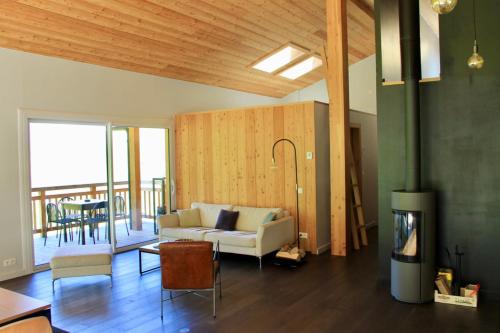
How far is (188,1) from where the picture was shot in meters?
5.73

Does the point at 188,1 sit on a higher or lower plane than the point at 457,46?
higher

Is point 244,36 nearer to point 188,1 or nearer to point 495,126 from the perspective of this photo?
point 188,1

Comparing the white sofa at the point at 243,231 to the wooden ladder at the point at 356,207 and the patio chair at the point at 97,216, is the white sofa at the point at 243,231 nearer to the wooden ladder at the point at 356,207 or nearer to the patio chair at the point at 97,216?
the patio chair at the point at 97,216

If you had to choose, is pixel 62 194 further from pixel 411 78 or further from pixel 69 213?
pixel 411 78

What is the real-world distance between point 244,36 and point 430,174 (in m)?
4.15

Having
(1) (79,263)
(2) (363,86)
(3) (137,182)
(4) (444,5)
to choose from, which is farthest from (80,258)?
(2) (363,86)

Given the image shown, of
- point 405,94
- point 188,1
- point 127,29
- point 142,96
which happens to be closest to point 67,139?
Answer: point 142,96

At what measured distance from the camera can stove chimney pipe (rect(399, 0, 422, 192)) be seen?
14.2 feet

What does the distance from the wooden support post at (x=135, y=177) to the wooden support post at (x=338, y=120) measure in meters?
3.51

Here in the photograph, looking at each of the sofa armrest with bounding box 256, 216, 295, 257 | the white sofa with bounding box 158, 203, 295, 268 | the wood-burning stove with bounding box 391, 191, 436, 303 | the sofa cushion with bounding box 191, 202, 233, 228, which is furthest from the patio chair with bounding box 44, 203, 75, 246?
the wood-burning stove with bounding box 391, 191, 436, 303

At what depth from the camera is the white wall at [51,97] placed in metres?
5.56

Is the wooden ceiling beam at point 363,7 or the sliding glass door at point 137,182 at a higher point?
the wooden ceiling beam at point 363,7

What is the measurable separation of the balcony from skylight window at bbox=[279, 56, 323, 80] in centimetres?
430

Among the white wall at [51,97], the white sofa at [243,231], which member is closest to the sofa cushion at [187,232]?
the white sofa at [243,231]
